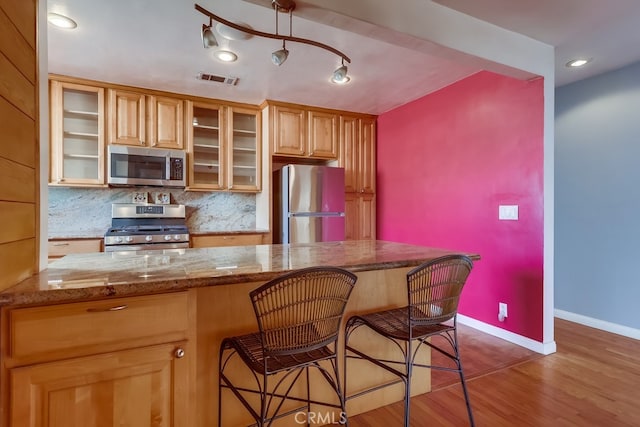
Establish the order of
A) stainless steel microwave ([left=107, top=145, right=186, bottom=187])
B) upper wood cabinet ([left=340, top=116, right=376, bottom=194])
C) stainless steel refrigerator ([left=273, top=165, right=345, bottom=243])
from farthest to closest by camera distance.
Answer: upper wood cabinet ([left=340, top=116, right=376, bottom=194]), stainless steel refrigerator ([left=273, top=165, right=345, bottom=243]), stainless steel microwave ([left=107, top=145, right=186, bottom=187])

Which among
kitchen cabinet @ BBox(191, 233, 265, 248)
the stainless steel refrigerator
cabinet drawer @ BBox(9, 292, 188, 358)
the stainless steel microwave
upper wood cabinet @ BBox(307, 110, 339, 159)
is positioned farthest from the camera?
upper wood cabinet @ BBox(307, 110, 339, 159)

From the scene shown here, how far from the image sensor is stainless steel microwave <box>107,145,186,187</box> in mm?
3254

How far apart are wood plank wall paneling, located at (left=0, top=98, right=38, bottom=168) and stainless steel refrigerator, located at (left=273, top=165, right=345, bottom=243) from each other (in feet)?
8.40

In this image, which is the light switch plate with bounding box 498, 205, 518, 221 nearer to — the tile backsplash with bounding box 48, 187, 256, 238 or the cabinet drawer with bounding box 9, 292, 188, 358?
the cabinet drawer with bounding box 9, 292, 188, 358

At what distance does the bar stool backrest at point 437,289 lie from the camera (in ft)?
4.76

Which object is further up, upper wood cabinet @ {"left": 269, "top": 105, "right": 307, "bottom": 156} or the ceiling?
the ceiling

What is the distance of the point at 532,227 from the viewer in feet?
8.46

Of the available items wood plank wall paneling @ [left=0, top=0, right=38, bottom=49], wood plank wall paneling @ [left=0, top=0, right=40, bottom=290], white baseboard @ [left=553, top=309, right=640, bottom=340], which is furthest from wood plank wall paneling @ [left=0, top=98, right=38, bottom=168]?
white baseboard @ [left=553, top=309, right=640, bottom=340]

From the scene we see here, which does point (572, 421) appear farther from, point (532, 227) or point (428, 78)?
point (428, 78)

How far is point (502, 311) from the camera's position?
2816 millimetres

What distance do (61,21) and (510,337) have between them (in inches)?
162

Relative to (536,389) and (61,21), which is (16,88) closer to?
(61,21)

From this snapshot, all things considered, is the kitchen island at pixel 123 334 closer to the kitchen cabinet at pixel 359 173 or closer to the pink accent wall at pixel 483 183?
the pink accent wall at pixel 483 183

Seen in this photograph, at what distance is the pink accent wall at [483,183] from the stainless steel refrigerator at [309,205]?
2.68 ft
